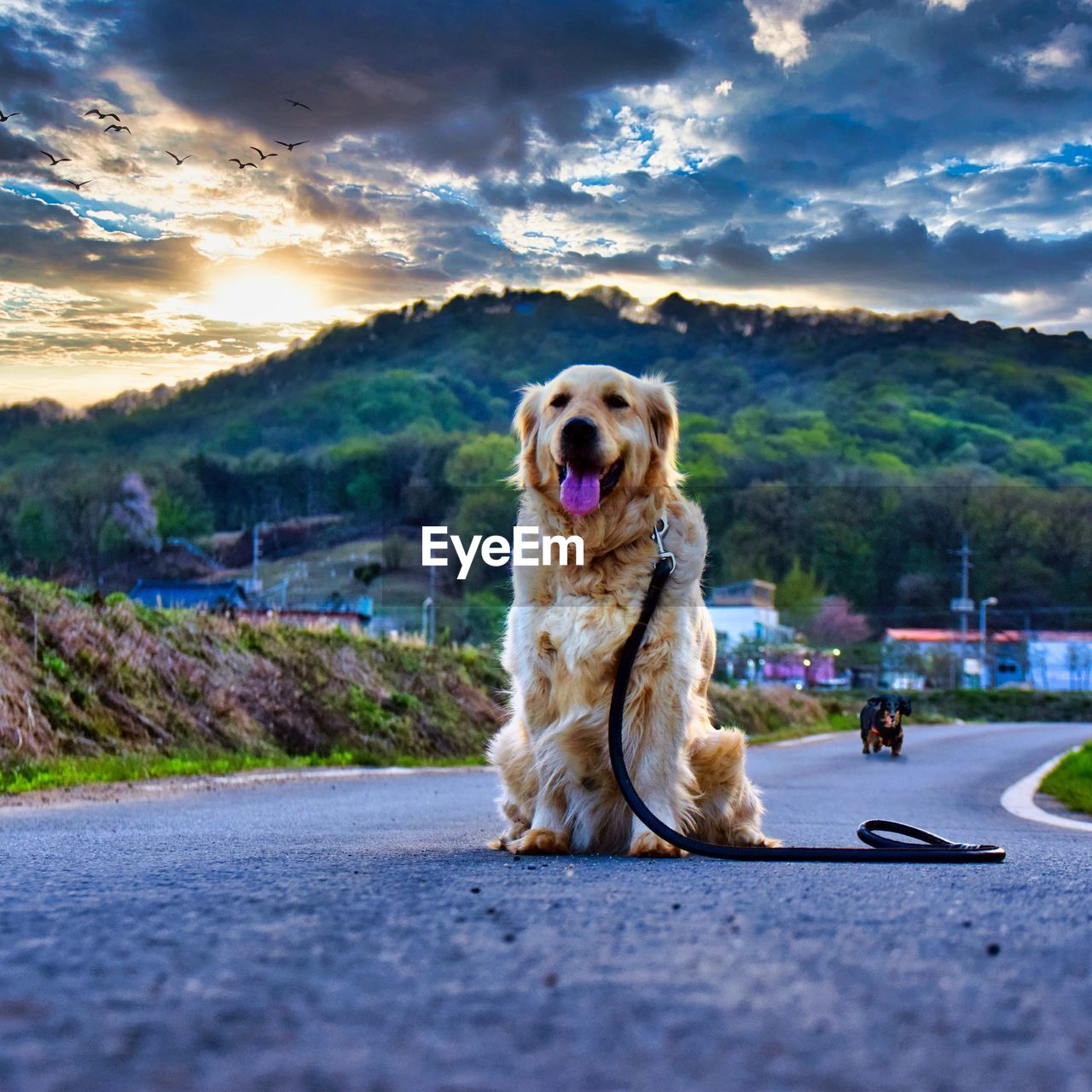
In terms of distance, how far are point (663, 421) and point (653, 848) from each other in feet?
6.63

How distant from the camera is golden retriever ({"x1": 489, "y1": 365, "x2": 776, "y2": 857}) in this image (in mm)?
5215

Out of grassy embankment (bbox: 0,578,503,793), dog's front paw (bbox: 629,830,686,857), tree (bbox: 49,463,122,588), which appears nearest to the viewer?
dog's front paw (bbox: 629,830,686,857)

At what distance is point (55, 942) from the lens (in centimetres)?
245

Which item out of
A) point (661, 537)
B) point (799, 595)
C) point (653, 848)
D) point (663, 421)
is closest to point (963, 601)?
point (799, 595)

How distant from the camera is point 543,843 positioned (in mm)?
5176

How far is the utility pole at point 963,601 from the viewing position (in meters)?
73.8

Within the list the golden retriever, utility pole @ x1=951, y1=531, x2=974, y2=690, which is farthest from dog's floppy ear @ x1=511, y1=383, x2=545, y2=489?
utility pole @ x1=951, y1=531, x2=974, y2=690

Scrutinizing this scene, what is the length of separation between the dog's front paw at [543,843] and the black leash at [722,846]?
35 centimetres

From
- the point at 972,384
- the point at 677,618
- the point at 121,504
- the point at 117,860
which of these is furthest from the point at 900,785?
the point at 972,384

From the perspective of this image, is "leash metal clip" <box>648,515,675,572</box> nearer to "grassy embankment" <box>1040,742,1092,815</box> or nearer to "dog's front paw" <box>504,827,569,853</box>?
"dog's front paw" <box>504,827,569,853</box>

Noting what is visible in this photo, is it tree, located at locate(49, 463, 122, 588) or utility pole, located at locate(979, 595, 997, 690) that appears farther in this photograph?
utility pole, located at locate(979, 595, 997, 690)

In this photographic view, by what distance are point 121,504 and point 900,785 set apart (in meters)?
66.5

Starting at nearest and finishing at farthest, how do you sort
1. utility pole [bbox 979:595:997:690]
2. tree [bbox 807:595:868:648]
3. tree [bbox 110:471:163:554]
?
tree [bbox 110:471:163:554]
tree [bbox 807:595:868:648]
utility pole [bbox 979:595:997:690]

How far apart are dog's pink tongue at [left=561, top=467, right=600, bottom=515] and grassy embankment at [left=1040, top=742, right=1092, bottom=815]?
7083 mm
